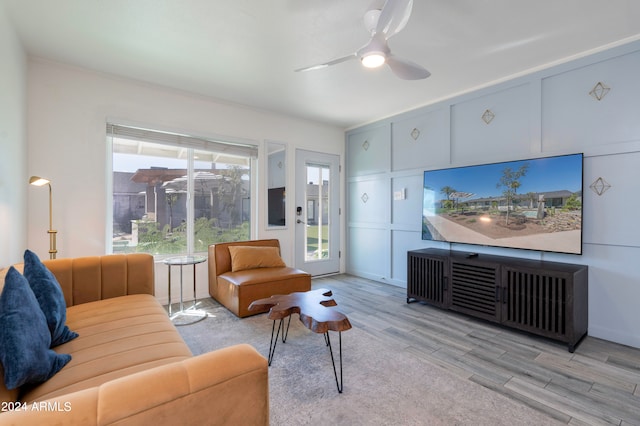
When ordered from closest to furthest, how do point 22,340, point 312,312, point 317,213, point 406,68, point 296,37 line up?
point 22,340
point 312,312
point 406,68
point 296,37
point 317,213

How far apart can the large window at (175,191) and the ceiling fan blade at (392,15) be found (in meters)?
2.81

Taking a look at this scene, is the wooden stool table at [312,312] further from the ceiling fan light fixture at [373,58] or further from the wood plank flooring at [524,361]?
the ceiling fan light fixture at [373,58]

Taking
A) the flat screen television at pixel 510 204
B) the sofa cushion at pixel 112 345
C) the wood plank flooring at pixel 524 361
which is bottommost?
the wood plank flooring at pixel 524 361

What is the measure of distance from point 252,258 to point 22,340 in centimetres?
258

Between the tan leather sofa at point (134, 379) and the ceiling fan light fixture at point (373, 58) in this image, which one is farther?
the ceiling fan light fixture at point (373, 58)

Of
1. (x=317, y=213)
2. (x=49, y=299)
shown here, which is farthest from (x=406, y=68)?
(x=317, y=213)

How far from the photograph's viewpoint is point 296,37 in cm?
253

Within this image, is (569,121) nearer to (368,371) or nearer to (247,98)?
(368,371)

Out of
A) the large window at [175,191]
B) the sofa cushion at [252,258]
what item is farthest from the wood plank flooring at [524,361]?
the large window at [175,191]

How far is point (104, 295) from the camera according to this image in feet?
8.18

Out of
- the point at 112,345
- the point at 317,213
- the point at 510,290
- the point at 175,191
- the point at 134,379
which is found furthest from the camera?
the point at 317,213

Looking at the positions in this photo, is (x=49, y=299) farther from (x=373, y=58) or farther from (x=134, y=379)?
(x=373, y=58)

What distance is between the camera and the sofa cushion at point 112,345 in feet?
4.17

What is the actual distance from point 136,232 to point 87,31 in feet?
6.86
